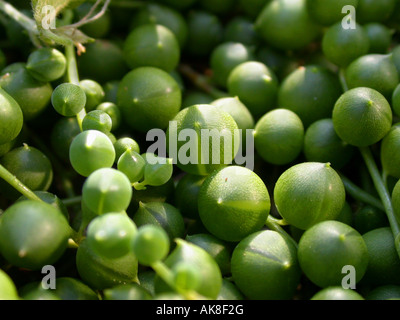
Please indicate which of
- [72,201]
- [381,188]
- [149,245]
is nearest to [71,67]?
[72,201]

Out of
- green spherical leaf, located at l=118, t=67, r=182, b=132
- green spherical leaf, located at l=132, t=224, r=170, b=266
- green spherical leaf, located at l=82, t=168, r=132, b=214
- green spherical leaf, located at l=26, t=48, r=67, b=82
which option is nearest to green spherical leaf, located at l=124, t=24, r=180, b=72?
green spherical leaf, located at l=118, t=67, r=182, b=132

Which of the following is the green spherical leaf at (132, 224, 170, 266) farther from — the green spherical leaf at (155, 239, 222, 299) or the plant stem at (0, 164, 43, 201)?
the plant stem at (0, 164, 43, 201)

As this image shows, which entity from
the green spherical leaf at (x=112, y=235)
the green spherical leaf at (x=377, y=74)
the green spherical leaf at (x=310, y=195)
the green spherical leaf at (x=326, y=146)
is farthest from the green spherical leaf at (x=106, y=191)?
the green spherical leaf at (x=377, y=74)

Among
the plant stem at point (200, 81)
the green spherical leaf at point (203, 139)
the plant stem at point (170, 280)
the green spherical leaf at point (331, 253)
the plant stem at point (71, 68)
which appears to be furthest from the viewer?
the plant stem at point (200, 81)

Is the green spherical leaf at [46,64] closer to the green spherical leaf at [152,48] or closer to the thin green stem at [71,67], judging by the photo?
the thin green stem at [71,67]

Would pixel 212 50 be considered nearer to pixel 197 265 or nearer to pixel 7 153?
pixel 7 153

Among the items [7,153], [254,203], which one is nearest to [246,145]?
[254,203]
